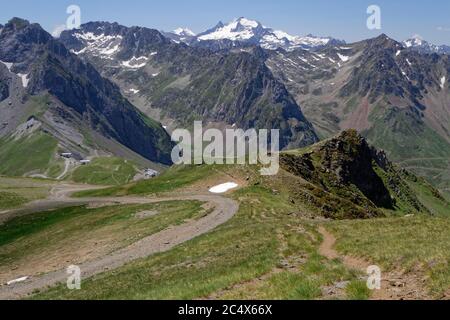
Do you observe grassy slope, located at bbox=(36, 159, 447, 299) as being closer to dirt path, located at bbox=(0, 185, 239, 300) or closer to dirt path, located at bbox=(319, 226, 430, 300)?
dirt path, located at bbox=(319, 226, 430, 300)

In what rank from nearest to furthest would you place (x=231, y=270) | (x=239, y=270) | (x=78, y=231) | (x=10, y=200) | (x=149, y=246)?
1. (x=239, y=270)
2. (x=231, y=270)
3. (x=149, y=246)
4. (x=78, y=231)
5. (x=10, y=200)

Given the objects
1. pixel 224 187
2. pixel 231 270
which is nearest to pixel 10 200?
pixel 224 187

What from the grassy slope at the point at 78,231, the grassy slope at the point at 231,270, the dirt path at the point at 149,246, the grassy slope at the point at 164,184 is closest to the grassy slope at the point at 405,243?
the grassy slope at the point at 231,270

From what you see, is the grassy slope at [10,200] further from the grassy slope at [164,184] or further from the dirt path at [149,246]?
the dirt path at [149,246]

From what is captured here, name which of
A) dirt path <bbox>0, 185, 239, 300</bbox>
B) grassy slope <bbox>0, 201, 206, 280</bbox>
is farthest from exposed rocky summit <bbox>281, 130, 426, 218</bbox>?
grassy slope <bbox>0, 201, 206, 280</bbox>

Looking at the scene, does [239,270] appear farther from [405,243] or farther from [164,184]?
[164,184]
